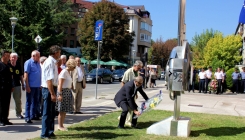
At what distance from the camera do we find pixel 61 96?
6414mm

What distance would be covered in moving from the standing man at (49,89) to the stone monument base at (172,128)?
233cm

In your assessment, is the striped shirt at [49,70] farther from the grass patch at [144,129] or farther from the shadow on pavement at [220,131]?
the shadow on pavement at [220,131]

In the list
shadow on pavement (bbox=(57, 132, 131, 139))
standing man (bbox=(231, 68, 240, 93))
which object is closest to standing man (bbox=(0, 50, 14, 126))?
shadow on pavement (bbox=(57, 132, 131, 139))

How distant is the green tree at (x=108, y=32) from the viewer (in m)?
52.5

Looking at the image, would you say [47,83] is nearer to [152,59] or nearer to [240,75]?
[240,75]

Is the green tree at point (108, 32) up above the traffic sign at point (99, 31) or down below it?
above

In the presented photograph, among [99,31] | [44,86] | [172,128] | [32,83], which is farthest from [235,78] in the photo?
[44,86]

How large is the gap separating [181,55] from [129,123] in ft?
7.68

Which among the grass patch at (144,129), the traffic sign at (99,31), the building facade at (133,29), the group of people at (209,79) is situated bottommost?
the grass patch at (144,129)

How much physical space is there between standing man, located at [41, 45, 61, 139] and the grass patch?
0.36 metres

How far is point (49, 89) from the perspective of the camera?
19.6 feet

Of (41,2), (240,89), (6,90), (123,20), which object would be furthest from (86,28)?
(6,90)

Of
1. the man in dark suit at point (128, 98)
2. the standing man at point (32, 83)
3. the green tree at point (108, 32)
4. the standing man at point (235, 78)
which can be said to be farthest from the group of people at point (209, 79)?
the green tree at point (108, 32)

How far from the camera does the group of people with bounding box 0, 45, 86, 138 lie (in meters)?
6.16
